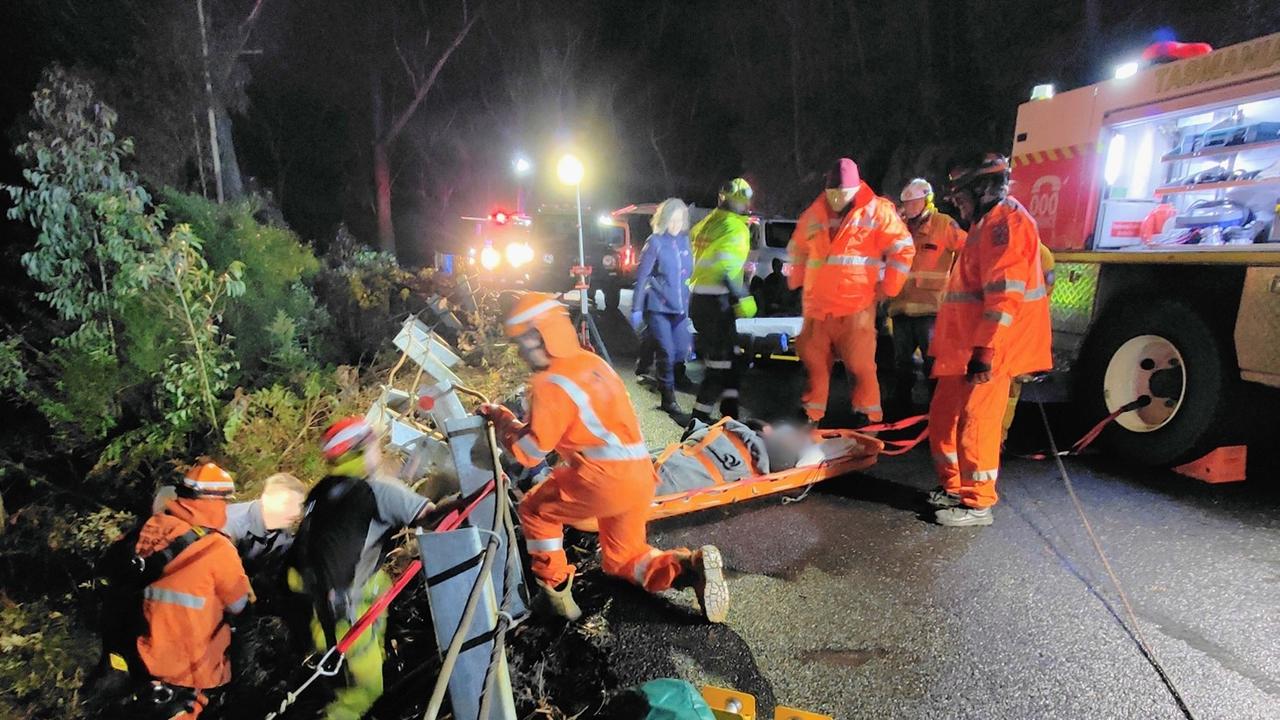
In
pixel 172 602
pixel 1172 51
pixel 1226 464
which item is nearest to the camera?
pixel 172 602

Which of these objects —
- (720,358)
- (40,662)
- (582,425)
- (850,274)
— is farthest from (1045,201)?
(40,662)

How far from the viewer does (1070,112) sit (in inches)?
216

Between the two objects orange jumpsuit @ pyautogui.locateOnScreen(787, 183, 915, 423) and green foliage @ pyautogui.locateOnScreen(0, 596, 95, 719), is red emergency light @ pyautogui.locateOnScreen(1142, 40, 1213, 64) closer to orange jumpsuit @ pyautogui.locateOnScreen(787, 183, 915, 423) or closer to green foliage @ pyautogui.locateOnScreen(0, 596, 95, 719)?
orange jumpsuit @ pyautogui.locateOnScreen(787, 183, 915, 423)

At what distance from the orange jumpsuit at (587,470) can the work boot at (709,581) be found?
79 millimetres

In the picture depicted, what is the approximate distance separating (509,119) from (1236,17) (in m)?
25.3

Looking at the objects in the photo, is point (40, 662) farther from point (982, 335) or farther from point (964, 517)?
point (982, 335)

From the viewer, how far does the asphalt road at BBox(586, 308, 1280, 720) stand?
2523mm

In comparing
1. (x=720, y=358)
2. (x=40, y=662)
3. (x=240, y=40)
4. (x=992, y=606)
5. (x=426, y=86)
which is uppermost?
(x=426, y=86)

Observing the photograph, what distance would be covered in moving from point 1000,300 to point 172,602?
392cm

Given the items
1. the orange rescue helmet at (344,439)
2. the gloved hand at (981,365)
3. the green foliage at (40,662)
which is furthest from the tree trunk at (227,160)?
the gloved hand at (981,365)

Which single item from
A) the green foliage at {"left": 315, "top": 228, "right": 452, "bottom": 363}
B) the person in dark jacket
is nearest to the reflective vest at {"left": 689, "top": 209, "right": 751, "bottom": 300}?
the person in dark jacket

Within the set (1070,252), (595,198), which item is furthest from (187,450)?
(595,198)

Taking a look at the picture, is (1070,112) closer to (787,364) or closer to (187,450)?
(787,364)

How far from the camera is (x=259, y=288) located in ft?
21.1
